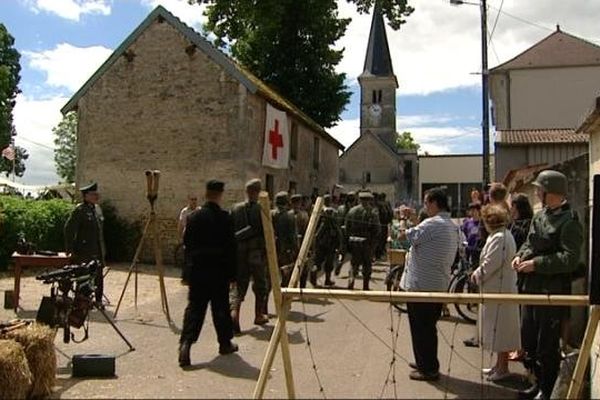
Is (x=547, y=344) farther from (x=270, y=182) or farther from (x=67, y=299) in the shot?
(x=270, y=182)

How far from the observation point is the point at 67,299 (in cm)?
682

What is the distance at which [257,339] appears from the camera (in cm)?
822

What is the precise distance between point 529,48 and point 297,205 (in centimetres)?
2988

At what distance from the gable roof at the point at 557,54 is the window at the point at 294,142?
689 inches

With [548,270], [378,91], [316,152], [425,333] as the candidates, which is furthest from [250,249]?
[378,91]

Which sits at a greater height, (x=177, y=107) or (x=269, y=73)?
(x=269, y=73)

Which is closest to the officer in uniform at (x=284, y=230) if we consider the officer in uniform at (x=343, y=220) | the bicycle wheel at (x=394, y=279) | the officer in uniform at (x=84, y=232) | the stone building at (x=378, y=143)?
the bicycle wheel at (x=394, y=279)

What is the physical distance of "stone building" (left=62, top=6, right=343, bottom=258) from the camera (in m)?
18.4

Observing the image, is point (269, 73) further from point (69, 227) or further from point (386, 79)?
point (386, 79)

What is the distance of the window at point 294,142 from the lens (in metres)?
23.2

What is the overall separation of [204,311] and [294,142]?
16806 mm

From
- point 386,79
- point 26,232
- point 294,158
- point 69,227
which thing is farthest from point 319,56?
point 386,79

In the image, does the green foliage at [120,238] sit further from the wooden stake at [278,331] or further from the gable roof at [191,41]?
the wooden stake at [278,331]

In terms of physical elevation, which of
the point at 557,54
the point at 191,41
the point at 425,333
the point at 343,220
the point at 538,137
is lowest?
the point at 425,333
